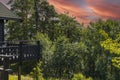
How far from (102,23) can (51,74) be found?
2063cm

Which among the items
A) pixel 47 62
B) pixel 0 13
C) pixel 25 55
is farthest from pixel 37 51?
pixel 47 62

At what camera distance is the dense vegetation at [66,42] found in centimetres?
5053

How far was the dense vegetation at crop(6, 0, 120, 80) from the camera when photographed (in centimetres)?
5053

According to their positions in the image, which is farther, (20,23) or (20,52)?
(20,23)

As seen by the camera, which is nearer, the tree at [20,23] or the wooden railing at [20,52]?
the wooden railing at [20,52]

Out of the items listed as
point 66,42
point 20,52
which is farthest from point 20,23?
point 20,52

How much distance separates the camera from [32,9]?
65.1 meters

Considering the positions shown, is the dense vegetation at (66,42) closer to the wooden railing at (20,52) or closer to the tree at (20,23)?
the tree at (20,23)

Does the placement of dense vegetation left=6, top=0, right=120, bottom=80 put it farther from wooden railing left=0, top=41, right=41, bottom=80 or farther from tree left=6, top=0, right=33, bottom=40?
wooden railing left=0, top=41, right=41, bottom=80

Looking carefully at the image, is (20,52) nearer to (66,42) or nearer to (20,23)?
(66,42)

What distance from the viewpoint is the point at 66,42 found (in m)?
52.6

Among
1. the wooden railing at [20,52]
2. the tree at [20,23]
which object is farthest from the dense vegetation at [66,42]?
the wooden railing at [20,52]

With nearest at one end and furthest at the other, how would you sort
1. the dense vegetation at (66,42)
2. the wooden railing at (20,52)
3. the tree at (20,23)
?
1. the wooden railing at (20,52)
2. the dense vegetation at (66,42)
3. the tree at (20,23)

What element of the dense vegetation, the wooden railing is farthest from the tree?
the wooden railing
